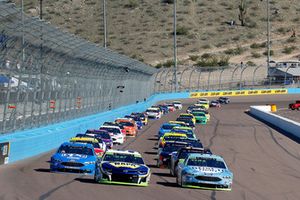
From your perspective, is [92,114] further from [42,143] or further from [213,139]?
[42,143]

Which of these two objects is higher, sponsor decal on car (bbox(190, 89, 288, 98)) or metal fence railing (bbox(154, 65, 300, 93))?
metal fence railing (bbox(154, 65, 300, 93))

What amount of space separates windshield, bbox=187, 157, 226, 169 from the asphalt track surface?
2.80 feet

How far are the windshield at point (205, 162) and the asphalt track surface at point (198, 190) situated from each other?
852 mm

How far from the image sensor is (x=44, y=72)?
37031mm

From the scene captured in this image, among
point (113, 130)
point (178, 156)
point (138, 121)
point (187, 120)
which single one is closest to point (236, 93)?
point (187, 120)

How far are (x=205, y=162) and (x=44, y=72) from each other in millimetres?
14776

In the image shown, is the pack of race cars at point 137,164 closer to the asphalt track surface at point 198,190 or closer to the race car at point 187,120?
the asphalt track surface at point 198,190

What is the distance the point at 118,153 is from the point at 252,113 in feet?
192

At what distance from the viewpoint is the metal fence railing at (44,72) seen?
98.6ft

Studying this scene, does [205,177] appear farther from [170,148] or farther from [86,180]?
[170,148]

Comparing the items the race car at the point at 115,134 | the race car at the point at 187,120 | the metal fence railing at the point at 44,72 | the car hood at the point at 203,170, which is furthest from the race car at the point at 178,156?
the race car at the point at 187,120

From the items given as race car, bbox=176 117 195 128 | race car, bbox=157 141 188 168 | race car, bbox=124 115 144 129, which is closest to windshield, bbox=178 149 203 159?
race car, bbox=157 141 188 168

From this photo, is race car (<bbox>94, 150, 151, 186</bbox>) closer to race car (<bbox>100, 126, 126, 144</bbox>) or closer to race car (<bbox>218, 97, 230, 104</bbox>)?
race car (<bbox>100, 126, 126, 144</bbox>)

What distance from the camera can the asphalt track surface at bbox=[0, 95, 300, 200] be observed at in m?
20.6
